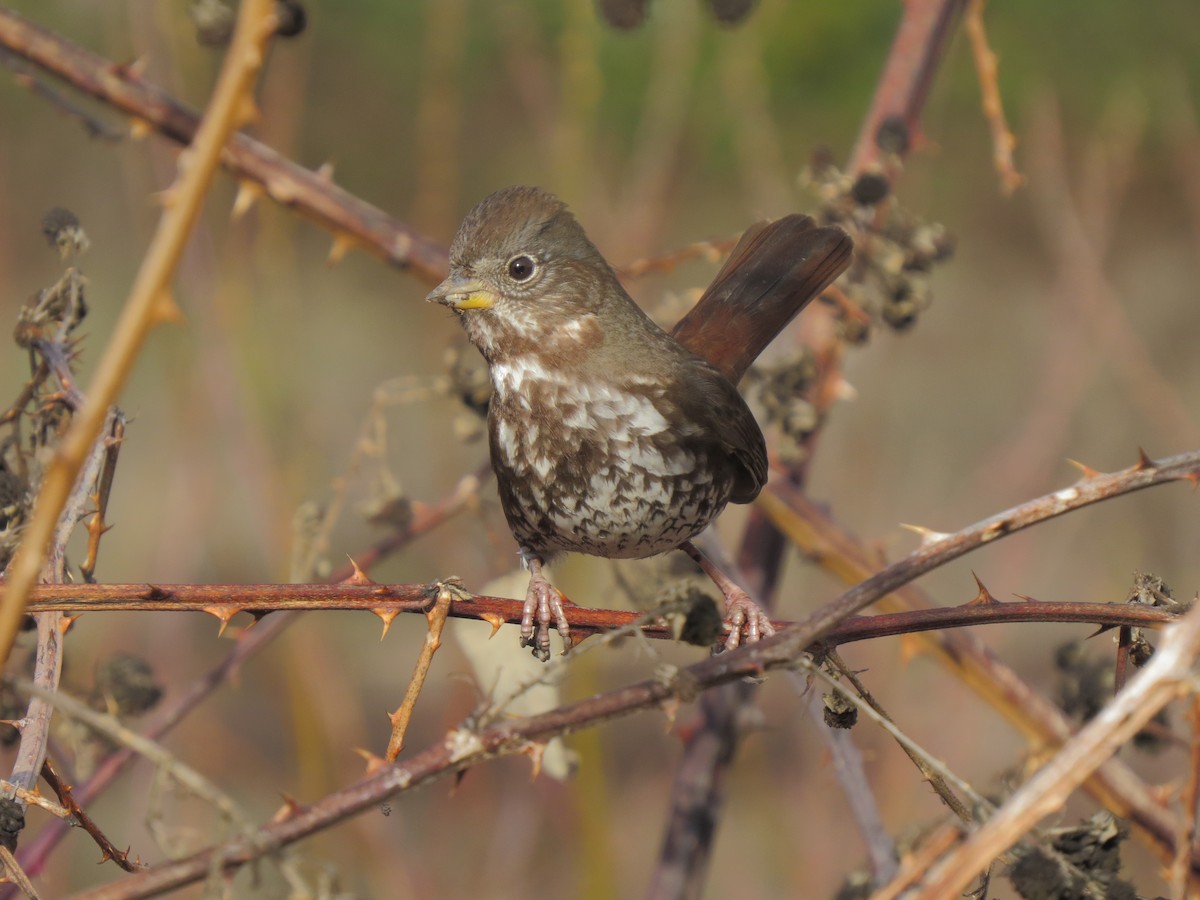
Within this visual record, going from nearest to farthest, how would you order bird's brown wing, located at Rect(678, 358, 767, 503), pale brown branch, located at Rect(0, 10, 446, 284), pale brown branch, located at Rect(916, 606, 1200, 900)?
pale brown branch, located at Rect(916, 606, 1200, 900) → pale brown branch, located at Rect(0, 10, 446, 284) → bird's brown wing, located at Rect(678, 358, 767, 503)

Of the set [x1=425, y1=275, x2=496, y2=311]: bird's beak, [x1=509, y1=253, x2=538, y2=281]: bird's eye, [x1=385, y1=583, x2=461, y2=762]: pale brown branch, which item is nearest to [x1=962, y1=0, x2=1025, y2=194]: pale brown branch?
[x1=509, y1=253, x2=538, y2=281]: bird's eye

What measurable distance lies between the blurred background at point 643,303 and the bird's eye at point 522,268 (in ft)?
0.96

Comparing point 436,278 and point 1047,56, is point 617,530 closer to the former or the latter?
point 436,278

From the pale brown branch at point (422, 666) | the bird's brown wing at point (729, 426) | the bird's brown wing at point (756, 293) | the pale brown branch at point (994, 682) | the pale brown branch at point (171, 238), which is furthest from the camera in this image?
the bird's brown wing at point (756, 293)

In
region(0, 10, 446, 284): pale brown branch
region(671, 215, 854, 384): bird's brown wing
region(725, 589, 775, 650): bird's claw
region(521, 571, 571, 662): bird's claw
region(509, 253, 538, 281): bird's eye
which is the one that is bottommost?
region(725, 589, 775, 650): bird's claw

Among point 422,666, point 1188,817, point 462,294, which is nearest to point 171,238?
point 422,666

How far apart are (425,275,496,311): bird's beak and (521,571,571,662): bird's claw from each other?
2.04 feet

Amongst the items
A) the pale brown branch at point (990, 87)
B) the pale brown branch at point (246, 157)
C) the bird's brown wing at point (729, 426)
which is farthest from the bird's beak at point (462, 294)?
the pale brown branch at point (990, 87)

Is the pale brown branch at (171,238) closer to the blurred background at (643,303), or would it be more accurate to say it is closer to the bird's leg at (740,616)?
the blurred background at (643,303)

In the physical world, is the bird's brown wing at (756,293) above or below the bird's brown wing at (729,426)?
above

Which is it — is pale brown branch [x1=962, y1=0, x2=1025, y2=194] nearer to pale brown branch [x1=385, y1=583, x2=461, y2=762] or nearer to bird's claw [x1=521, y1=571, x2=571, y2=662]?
bird's claw [x1=521, y1=571, x2=571, y2=662]

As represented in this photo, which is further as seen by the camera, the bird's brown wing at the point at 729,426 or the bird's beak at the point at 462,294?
the bird's brown wing at the point at 729,426

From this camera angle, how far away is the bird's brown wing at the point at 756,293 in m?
3.38

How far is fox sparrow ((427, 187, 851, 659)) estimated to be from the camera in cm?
280
